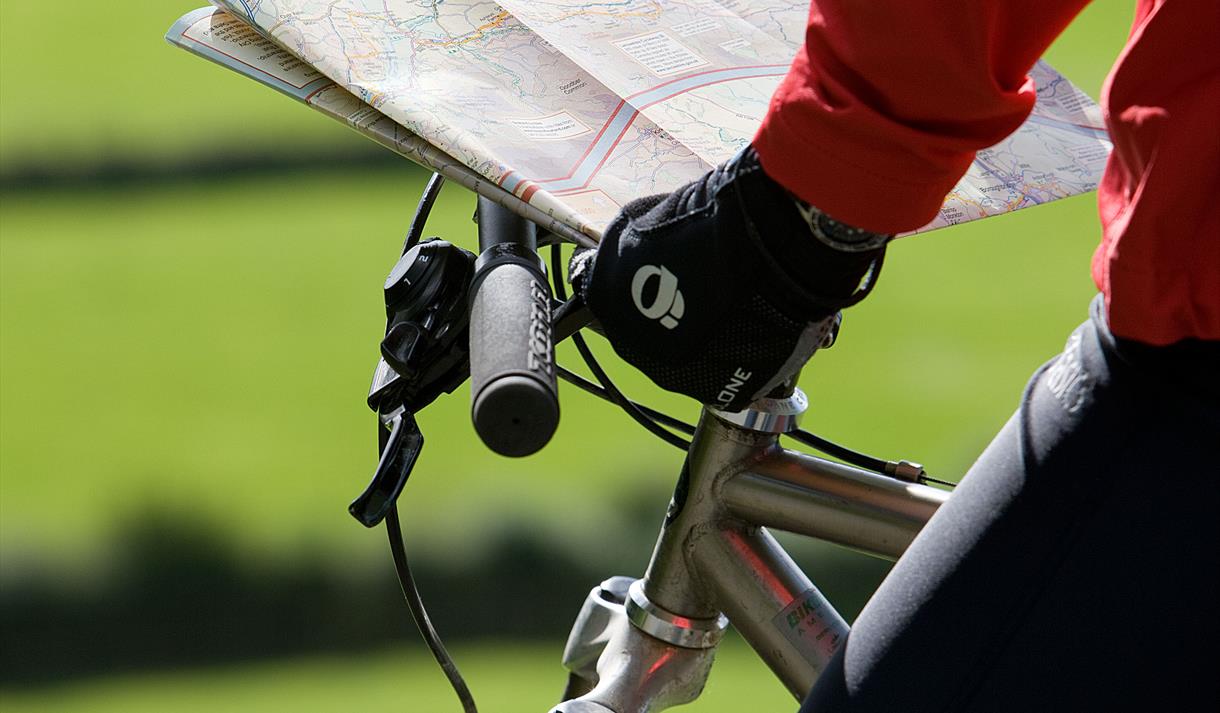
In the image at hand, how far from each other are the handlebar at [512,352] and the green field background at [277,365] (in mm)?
1536

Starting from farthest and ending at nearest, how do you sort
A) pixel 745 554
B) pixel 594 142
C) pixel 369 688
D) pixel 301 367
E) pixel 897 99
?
1. pixel 301 367
2. pixel 369 688
3. pixel 745 554
4. pixel 594 142
5. pixel 897 99

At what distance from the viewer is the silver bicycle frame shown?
3.04 ft

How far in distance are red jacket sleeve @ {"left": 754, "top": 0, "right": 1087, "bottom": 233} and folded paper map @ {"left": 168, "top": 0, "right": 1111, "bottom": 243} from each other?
0.16m

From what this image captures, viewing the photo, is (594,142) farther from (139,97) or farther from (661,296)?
(139,97)

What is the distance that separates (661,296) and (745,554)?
0.96 feet

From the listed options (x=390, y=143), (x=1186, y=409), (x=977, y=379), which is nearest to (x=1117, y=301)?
(x=1186, y=409)

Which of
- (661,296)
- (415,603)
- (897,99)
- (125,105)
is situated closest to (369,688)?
(415,603)

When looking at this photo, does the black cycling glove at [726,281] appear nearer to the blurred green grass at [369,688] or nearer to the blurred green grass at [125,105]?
the blurred green grass at [369,688]

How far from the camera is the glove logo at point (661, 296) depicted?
71 centimetres

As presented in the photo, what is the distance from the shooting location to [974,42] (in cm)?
62

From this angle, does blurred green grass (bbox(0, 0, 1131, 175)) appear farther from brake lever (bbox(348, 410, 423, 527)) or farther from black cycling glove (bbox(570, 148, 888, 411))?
black cycling glove (bbox(570, 148, 888, 411))

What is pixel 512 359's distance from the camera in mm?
680

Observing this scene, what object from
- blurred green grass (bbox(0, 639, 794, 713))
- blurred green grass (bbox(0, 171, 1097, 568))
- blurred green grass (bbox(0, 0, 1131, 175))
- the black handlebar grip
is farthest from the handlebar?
blurred green grass (bbox(0, 0, 1131, 175))

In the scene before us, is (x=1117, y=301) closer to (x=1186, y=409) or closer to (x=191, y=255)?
(x=1186, y=409)
